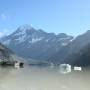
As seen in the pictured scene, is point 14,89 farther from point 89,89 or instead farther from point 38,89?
point 89,89

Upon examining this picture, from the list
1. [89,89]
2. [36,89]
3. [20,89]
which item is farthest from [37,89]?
[89,89]

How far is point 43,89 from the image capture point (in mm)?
92125

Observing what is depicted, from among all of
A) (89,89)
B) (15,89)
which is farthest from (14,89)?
(89,89)

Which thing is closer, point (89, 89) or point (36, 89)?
point (36, 89)

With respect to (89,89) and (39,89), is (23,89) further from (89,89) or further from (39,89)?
(89,89)

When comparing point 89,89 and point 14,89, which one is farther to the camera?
point 89,89

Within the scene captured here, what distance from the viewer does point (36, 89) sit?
9075 centimetres

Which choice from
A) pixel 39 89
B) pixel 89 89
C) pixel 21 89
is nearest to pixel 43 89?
pixel 39 89

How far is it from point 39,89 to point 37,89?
0.81 metres

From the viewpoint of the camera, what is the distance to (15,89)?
86562mm

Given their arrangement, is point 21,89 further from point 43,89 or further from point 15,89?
point 43,89

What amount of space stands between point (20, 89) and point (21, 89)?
274 mm

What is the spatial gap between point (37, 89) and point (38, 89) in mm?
478

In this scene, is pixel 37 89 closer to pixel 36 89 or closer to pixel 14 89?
pixel 36 89
